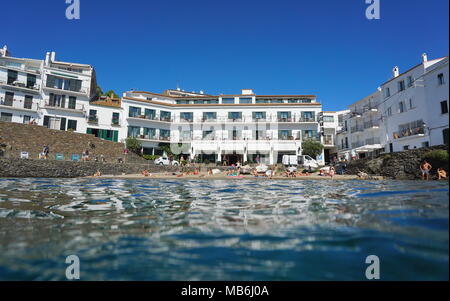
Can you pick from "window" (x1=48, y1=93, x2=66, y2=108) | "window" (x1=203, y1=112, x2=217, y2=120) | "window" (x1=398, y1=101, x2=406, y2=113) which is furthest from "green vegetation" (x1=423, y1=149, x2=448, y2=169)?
"window" (x1=48, y1=93, x2=66, y2=108)

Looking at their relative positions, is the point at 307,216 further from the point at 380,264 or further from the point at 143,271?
the point at 143,271

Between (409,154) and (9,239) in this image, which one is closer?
(9,239)

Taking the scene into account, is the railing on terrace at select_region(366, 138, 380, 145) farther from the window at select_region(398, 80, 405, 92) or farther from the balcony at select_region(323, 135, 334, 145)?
the balcony at select_region(323, 135, 334, 145)

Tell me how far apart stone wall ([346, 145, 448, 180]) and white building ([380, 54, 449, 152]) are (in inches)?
241

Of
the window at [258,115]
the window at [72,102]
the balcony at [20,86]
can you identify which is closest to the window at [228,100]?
the window at [258,115]

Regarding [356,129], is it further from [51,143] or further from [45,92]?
[45,92]

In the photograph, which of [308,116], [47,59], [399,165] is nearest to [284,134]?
[308,116]

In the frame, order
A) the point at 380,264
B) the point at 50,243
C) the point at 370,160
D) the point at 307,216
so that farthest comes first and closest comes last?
the point at 370,160
the point at 307,216
the point at 50,243
the point at 380,264

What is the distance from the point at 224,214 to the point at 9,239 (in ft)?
10.5

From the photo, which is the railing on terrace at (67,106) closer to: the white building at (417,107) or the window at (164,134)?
the window at (164,134)

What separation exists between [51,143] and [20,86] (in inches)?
523

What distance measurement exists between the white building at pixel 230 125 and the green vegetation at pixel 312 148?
87cm
